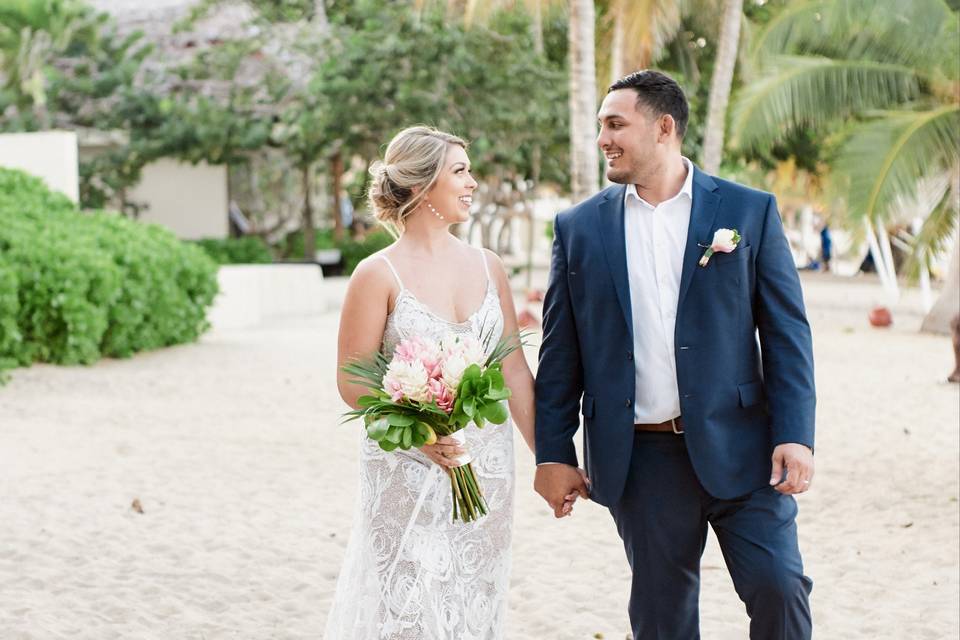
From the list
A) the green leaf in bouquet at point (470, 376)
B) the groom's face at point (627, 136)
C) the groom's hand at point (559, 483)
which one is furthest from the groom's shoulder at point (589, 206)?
the groom's hand at point (559, 483)

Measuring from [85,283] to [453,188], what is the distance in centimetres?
1026

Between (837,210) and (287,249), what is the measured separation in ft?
46.2

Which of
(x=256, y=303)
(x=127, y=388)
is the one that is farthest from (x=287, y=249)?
(x=127, y=388)

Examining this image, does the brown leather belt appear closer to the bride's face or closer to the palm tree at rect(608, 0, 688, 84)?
the bride's face

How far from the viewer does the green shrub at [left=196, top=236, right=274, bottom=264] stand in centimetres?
2600

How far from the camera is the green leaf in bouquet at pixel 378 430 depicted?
3.38 meters

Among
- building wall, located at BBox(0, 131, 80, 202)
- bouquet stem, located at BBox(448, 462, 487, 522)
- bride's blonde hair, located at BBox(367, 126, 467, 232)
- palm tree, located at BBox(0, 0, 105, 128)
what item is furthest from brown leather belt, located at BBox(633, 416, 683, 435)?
palm tree, located at BBox(0, 0, 105, 128)

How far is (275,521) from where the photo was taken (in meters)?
7.45

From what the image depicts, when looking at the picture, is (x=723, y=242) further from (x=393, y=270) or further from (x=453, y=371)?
(x=393, y=270)

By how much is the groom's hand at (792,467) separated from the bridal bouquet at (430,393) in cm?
75

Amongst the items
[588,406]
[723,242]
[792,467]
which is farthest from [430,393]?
[792,467]

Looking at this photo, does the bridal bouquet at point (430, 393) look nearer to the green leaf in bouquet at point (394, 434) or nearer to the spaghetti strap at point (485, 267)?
the green leaf in bouquet at point (394, 434)

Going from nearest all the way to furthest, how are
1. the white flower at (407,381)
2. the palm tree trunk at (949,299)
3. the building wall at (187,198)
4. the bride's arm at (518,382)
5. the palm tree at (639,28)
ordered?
the white flower at (407,381)
the bride's arm at (518,382)
the palm tree trunk at (949,299)
the palm tree at (639,28)
the building wall at (187,198)

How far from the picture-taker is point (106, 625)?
5.39 metres
